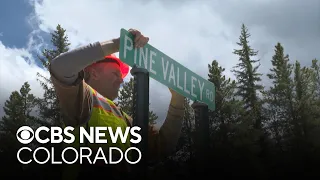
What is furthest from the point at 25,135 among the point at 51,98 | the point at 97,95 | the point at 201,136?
the point at 51,98

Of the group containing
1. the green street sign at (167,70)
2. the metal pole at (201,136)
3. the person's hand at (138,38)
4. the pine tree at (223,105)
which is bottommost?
the metal pole at (201,136)

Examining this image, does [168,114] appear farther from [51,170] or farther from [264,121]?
[264,121]

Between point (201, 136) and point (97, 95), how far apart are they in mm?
881

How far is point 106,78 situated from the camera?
2.78 metres

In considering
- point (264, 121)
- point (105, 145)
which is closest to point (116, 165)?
point (105, 145)

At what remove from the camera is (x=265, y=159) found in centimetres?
257

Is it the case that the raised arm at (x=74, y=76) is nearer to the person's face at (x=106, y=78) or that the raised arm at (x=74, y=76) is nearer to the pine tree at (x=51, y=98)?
the person's face at (x=106, y=78)

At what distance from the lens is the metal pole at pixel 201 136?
7.50 ft

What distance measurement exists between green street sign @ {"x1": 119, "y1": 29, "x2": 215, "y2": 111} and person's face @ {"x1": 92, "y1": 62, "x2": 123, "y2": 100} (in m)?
0.53

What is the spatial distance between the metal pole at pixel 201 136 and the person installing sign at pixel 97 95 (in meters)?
0.17

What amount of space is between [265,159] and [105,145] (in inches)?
51.9

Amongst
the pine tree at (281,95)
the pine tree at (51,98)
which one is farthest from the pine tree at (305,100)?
the pine tree at (51,98)

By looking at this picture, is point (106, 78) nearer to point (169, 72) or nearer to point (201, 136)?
point (169, 72)

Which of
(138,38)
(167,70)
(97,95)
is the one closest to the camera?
(138,38)
